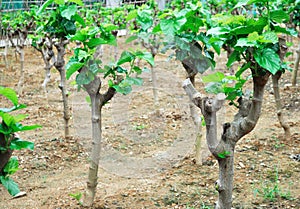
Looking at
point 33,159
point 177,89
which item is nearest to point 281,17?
point 177,89

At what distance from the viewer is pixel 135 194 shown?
3.19 meters

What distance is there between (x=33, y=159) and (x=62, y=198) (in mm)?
1067

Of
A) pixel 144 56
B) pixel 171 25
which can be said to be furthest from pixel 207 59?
pixel 144 56

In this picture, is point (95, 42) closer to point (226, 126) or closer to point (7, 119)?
point (226, 126)

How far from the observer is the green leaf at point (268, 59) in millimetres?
1874

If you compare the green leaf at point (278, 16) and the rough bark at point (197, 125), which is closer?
the green leaf at point (278, 16)

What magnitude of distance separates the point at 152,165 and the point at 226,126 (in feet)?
4.53

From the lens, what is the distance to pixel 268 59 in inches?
75.0

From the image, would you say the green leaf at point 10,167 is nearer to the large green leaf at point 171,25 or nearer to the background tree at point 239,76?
the background tree at point 239,76

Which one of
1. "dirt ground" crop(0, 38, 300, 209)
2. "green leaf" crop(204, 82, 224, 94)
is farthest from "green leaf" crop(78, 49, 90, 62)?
"green leaf" crop(204, 82, 224, 94)

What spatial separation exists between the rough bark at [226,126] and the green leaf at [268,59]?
20 centimetres

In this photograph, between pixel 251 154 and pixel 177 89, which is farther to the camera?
pixel 251 154

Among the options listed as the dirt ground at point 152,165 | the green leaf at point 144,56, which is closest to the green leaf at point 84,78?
the green leaf at point 144,56

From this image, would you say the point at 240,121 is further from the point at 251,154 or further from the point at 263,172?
the point at 251,154
